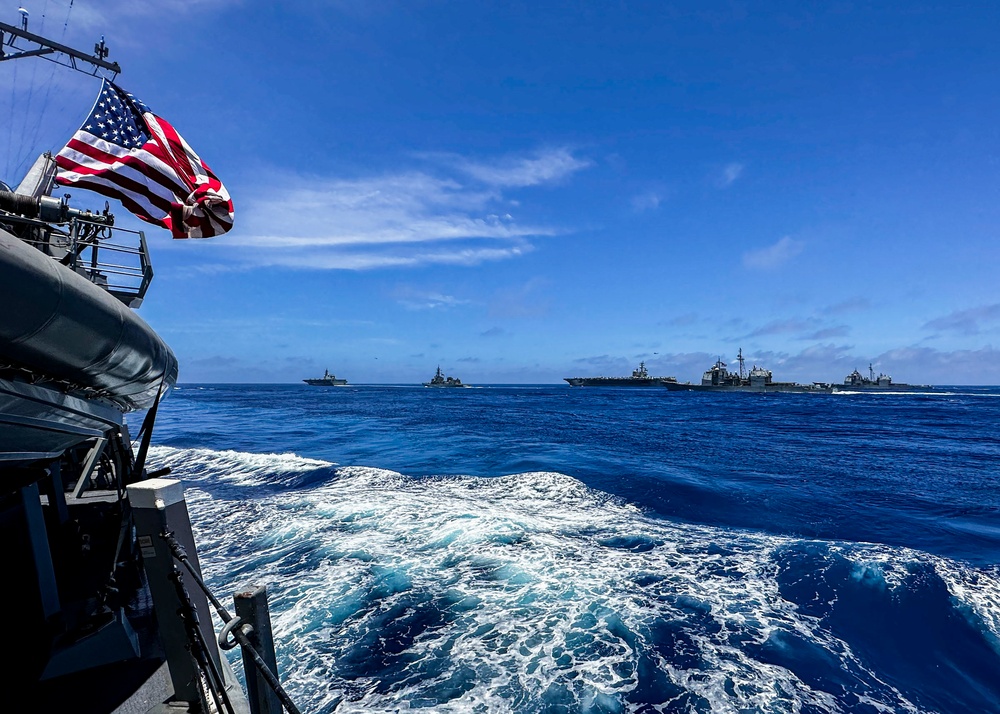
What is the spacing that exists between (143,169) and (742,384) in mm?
136894

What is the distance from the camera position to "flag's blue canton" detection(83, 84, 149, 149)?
332 inches

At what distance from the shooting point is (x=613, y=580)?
31.9ft

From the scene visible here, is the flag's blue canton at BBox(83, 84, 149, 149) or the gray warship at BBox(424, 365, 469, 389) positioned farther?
the gray warship at BBox(424, 365, 469, 389)

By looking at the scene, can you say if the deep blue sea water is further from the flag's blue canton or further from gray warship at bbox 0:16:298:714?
the flag's blue canton

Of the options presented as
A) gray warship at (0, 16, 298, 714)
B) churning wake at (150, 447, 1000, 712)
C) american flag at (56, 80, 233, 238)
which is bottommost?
churning wake at (150, 447, 1000, 712)

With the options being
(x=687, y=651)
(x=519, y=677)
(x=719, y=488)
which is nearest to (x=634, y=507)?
(x=719, y=488)

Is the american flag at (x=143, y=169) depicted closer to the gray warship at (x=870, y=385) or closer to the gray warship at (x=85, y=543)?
the gray warship at (x=85, y=543)

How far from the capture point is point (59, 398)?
3896 mm

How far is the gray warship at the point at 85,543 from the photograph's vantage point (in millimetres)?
2680

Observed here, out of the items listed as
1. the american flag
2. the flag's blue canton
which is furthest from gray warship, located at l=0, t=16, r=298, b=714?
the flag's blue canton

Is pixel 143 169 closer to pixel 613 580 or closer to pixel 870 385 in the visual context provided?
pixel 613 580

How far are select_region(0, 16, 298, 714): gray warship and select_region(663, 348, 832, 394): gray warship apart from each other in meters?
135

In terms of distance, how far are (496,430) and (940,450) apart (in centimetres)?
3023

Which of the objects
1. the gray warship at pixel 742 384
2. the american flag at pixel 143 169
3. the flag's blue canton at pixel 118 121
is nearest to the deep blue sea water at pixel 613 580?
the american flag at pixel 143 169
